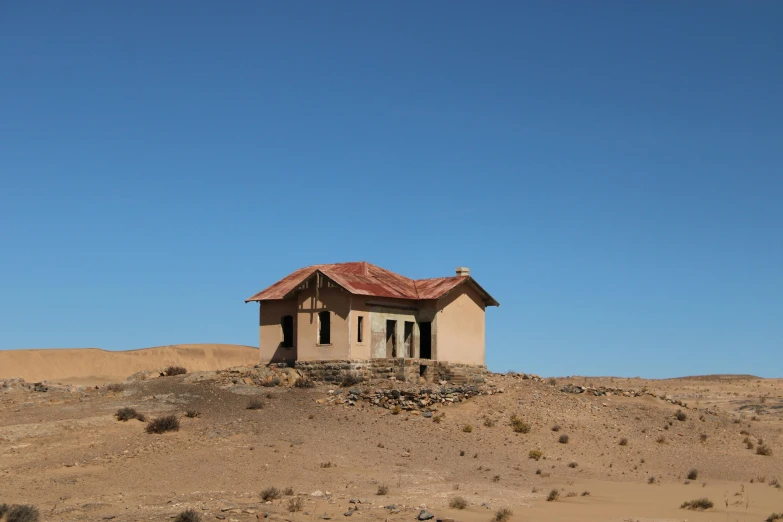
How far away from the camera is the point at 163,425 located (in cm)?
2819

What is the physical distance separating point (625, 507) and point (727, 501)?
340 centimetres

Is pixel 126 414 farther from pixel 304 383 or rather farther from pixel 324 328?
pixel 324 328

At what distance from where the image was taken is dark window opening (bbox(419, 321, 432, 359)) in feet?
131

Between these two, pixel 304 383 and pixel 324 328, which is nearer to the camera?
pixel 304 383

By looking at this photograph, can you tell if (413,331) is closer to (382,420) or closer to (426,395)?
(426,395)

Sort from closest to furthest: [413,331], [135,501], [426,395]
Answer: [135,501] → [426,395] → [413,331]

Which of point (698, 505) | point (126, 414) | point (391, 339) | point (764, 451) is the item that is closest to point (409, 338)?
point (391, 339)

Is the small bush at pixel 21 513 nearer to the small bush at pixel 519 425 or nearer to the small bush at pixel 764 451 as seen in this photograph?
the small bush at pixel 519 425

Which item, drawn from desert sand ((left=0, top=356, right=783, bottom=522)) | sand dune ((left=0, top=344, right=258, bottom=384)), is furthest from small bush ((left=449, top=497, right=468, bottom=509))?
sand dune ((left=0, top=344, right=258, bottom=384))

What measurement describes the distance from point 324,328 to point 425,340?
5027mm

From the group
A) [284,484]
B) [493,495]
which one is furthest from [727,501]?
[284,484]

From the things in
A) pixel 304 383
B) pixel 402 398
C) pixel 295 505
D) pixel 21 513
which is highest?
pixel 304 383

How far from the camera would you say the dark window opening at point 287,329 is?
4035 cm

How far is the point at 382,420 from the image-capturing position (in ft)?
105
